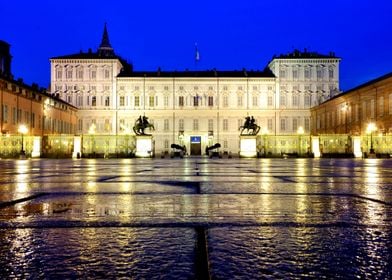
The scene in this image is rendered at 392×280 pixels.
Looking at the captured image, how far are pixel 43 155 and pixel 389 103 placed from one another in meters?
28.8

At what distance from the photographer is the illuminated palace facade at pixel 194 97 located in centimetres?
6206

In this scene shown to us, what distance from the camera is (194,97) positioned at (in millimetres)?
62812

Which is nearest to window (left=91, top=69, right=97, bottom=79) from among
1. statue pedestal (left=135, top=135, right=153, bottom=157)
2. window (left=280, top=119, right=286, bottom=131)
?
window (left=280, top=119, right=286, bottom=131)

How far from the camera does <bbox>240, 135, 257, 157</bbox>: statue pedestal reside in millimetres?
36188

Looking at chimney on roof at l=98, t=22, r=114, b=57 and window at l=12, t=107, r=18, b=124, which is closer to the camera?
window at l=12, t=107, r=18, b=124

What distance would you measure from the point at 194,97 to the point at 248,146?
27.5 m

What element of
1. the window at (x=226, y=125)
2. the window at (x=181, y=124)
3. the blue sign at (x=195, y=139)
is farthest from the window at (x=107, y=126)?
the window at (x=226, y=125)

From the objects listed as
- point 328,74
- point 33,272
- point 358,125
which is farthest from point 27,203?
point 328,74

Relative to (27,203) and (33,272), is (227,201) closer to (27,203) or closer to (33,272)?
(27,203)

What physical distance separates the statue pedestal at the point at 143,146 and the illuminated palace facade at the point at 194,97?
25.7m

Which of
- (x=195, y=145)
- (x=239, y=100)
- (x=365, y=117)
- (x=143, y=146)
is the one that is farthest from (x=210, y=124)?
(x=143, y=146)

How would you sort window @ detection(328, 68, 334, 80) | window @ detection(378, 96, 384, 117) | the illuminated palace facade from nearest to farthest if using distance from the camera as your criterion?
window @ detection(378, 96, 384, 117), the illuminated palace facade, window @ detection(328, 68, 334, 80)

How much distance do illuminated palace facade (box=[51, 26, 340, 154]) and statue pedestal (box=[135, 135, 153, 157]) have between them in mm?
25740

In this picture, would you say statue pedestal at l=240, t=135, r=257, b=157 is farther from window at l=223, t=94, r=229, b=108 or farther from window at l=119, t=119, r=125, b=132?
window at l=119, t=119, r=125, b=132
